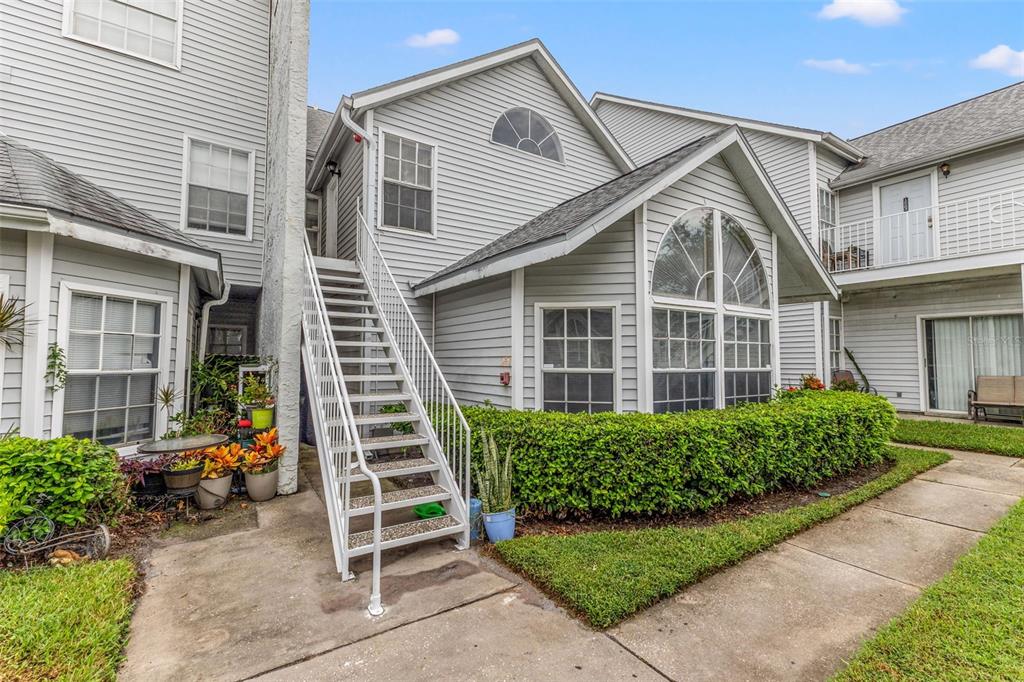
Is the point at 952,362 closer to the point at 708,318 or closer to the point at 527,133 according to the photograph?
the point at 708,318

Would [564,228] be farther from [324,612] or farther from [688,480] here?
[324,612]

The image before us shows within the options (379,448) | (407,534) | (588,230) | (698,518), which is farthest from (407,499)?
(588,230)

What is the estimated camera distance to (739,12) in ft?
35.9

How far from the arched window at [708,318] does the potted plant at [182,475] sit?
5.27 m

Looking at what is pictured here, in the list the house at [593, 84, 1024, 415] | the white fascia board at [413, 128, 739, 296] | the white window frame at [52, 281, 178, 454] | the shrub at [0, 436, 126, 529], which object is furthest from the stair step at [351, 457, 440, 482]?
the house at [593, 84, 1024, 415]

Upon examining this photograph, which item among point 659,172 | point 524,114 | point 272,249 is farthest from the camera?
point 524,114

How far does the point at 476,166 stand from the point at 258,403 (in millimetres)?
5624

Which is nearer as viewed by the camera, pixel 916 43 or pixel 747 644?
pixel 747 644

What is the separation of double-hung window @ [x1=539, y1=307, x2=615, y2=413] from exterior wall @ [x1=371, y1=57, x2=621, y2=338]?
288cm

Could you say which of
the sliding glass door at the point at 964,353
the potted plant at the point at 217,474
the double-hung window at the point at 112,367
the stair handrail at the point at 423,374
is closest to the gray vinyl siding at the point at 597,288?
the stair handrail at the point at 423,374

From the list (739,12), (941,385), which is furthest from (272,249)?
(941,385)

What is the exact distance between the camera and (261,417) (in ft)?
19.1

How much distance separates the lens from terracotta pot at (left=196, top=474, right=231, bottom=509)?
505 cm

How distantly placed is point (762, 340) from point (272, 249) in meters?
7.50
